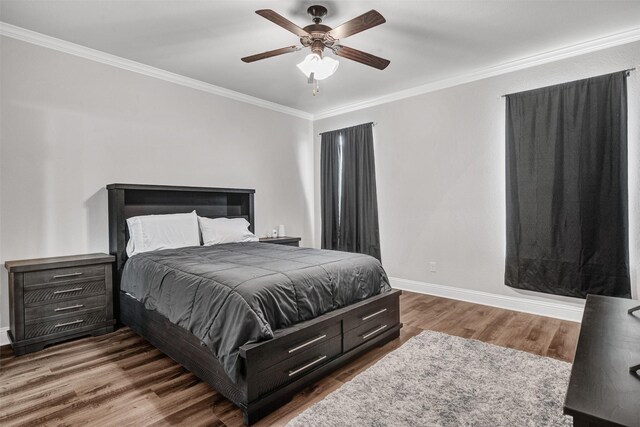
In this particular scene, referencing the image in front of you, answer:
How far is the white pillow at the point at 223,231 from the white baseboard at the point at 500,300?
6.98 ft

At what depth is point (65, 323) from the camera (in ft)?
9.12

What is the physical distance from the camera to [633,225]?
292 centimetres

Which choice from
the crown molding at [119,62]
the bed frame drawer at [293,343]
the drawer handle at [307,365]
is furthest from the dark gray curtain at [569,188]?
the crown molding at [119,62]

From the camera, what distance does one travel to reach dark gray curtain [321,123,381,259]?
473 centimetres

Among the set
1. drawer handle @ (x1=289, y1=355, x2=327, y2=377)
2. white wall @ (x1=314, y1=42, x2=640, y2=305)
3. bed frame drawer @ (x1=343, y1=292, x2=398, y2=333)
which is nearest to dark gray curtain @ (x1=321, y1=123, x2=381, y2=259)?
white wall @ (x1=314, y1=42, x2=640, y2=305)

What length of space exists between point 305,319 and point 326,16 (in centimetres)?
229

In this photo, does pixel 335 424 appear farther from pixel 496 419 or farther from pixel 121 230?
pixel 121 230

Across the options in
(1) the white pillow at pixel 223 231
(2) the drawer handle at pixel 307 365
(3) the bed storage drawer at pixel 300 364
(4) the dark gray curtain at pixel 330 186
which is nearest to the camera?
(3) the bed storage drawer at pixel 300 364

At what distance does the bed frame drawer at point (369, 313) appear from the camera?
2383mm

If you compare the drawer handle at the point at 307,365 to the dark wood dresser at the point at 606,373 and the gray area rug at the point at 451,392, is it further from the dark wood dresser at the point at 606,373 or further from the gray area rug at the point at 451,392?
the dark wood dresser at the point at 606,373

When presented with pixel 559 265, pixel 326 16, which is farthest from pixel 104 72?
pixel 559 265

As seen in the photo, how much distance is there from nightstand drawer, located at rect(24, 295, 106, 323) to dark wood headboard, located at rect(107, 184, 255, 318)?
8.4 inches

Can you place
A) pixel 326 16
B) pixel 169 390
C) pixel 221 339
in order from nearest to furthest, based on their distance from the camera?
1. pixel 221 339
2. pixel 169 390
3. pixel 326 16

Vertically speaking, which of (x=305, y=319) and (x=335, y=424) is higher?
(x=305, y=319)
